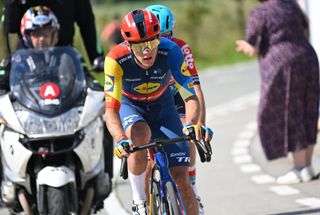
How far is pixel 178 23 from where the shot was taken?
41.7 metres

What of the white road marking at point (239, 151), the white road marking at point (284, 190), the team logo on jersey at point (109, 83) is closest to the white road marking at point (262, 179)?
the white road marking at point (284, 190)

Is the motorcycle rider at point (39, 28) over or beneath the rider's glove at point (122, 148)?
over

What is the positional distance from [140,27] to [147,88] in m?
0.67

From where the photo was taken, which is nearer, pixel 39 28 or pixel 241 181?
pixel 39 28

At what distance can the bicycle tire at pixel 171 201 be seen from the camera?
7.08m

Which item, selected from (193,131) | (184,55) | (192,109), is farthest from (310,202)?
(193,131)

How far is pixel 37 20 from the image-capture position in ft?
30.0

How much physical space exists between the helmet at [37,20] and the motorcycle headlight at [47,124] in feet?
3.17

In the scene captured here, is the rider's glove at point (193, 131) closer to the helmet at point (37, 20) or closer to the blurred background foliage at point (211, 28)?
the helmet at point (37, 20)

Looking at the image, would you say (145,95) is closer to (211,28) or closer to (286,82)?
(286,82)

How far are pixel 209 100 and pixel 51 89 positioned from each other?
535 inches

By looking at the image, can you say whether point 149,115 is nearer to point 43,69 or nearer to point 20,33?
point 43,69

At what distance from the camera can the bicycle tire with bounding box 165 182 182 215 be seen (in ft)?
23.2

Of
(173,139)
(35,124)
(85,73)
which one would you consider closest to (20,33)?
(85,73)
